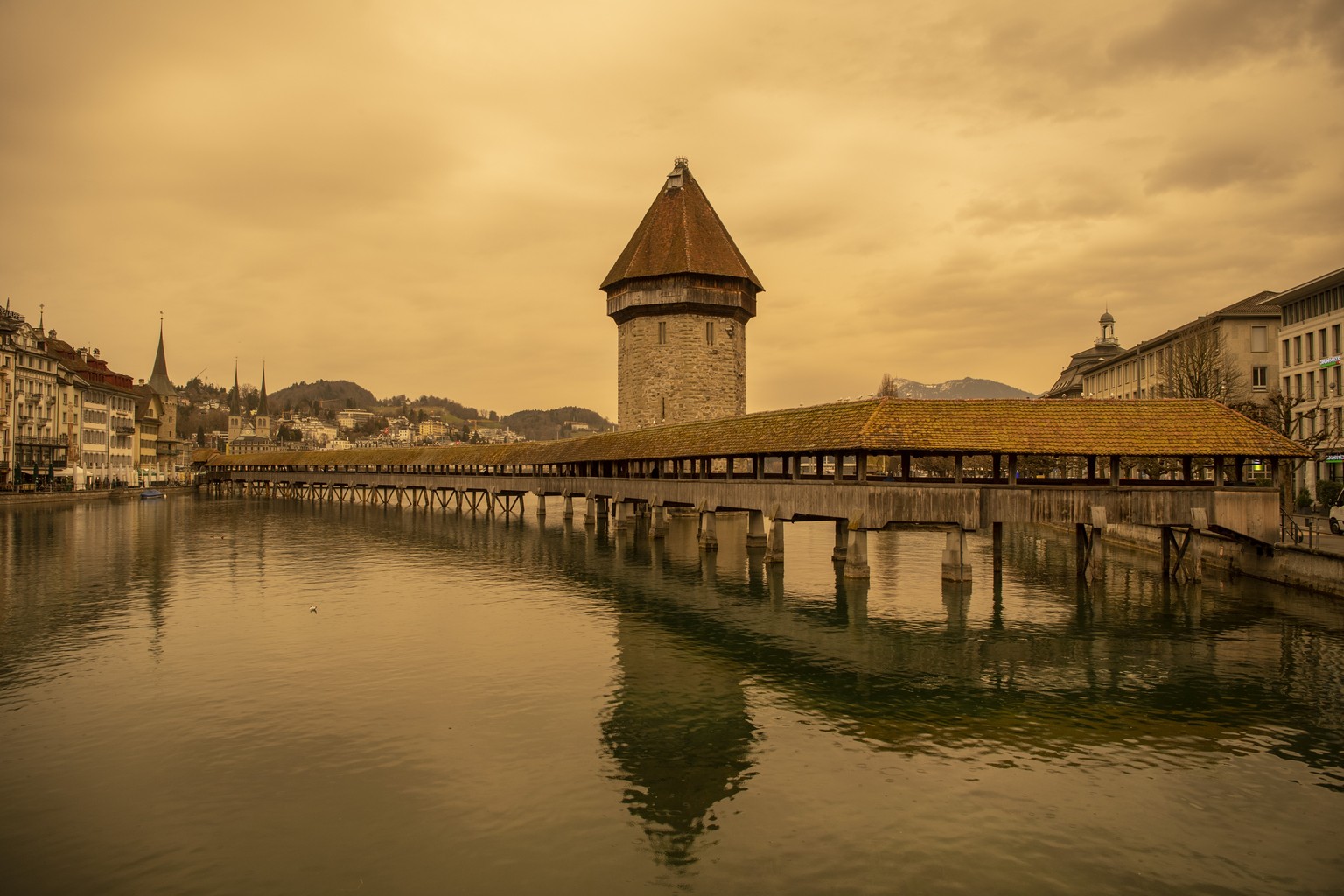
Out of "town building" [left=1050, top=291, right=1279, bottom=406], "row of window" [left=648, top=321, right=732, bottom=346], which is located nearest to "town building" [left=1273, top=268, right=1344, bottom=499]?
"town building" [left=1050, top=291, right=1279, bottom=406]

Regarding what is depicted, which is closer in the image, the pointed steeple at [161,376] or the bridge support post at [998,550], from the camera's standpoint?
the bridge support post at [998,550]

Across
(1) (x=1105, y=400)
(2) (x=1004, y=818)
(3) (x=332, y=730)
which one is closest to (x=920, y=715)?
(2) (x=1004, y=818)

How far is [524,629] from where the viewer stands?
19188mm

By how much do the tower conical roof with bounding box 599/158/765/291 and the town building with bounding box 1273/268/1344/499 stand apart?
28.8 meters

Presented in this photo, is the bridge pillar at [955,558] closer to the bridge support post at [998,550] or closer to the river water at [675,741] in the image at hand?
the river water at [675,741]

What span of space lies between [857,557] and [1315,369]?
29064mm

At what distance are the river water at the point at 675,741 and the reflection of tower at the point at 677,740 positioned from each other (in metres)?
0.07

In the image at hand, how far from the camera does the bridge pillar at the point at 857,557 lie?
23641 mm

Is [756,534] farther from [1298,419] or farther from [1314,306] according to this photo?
[1314,306]

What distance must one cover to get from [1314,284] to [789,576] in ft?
94.4

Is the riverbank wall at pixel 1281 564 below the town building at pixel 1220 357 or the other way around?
below

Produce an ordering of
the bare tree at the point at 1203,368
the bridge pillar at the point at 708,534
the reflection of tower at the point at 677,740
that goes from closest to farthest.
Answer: the reflection of tower at the point at 677,740 → the bridge pillar at the point at 708,534 → the bare tree at the point at 1203,368

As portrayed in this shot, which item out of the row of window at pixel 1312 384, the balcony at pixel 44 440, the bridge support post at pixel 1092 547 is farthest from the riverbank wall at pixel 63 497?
the row of window at pixel 1312 384

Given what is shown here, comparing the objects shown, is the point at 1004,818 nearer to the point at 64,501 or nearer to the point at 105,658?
the point at 105,658
